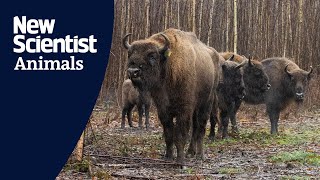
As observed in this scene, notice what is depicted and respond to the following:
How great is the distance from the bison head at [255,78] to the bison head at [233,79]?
5.02 ft

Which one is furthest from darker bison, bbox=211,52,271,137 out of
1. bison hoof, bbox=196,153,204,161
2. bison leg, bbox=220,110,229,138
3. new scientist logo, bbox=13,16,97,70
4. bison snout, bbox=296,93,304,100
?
new scientist logo, bbox=13,16,97,70

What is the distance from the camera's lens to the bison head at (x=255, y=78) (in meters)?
13.4

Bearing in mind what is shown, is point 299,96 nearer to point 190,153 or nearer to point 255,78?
point 255,78

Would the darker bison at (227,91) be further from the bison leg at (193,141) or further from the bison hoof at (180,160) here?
the bison hoof at (180,160)

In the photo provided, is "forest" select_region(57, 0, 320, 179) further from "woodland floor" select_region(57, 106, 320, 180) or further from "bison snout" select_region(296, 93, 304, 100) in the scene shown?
"bison snout" select_region(296, 93, 304, 100)

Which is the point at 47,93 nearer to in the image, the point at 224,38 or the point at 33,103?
the point at 33,103

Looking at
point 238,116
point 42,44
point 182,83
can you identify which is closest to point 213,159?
point 182,83

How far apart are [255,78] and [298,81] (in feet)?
3.23

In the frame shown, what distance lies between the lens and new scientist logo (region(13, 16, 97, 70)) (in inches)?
91.9

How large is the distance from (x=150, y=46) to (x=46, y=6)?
15.0 ft

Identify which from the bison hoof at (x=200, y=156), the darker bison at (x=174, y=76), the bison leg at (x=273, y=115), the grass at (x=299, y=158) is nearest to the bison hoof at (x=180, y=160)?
the darker bison at (x=174, y=76)

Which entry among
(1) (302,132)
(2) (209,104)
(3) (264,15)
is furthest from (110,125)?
(3) (264,15)

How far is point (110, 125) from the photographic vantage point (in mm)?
14719

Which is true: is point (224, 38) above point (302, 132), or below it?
above
